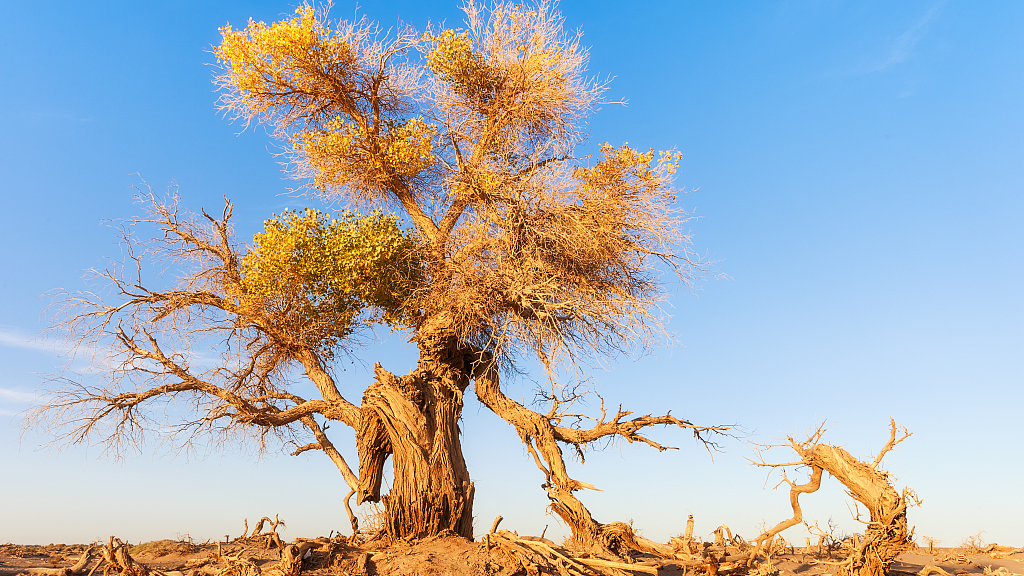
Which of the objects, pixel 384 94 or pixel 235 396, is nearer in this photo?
pixel 235 396

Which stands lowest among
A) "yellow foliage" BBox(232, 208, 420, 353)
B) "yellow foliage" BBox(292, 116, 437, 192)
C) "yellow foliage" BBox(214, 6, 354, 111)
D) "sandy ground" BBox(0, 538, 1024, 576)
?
"sandy ground" BBox(0, 538, 1024, 576)

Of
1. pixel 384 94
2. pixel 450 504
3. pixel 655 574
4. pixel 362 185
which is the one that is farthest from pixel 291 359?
pixel 655 574

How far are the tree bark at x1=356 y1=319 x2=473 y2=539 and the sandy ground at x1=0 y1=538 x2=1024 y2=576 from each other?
66cm

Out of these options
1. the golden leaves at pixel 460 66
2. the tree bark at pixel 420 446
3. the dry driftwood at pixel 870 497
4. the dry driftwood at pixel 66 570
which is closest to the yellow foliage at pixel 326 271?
the tree bark at pixel 420 446

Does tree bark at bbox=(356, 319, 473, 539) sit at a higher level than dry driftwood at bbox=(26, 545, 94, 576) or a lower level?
higher

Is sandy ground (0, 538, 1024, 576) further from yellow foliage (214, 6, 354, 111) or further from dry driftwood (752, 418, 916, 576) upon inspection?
yellow foliage (214, 6, 354, 111)

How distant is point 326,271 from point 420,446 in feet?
12.8

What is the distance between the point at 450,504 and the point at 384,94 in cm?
897

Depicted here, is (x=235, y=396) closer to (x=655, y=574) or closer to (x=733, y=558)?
(x=655, y=574)

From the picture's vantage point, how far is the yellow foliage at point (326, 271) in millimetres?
13070

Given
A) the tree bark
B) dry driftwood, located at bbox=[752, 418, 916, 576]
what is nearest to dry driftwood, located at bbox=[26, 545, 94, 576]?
the tree bark

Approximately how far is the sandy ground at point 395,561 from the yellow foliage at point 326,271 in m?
4.50

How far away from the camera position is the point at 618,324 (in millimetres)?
12930

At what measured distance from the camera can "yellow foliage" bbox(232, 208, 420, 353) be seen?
13.1 metres
